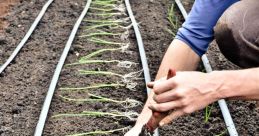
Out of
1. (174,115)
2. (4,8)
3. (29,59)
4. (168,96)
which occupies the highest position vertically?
(168,96)

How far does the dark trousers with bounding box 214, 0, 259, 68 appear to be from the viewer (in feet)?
8.31

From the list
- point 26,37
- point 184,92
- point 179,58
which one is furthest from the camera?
point 26,37

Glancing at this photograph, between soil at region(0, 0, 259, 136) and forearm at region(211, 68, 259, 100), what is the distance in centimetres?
124

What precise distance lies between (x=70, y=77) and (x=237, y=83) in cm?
214

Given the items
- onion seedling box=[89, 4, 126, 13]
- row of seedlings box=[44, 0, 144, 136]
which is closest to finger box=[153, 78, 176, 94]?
row of seedlings box=[44, 0, 144, 136]

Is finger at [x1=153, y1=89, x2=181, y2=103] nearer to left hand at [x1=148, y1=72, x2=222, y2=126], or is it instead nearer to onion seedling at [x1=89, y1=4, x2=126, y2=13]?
left hand at [x1=148, y1=72, x2=222, y2=126]

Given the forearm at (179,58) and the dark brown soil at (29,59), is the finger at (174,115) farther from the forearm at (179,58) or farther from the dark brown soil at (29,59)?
the dark brown soil at (29,59)

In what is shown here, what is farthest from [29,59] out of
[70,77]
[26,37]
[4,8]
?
→ [4,8]

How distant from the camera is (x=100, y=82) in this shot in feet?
13.1

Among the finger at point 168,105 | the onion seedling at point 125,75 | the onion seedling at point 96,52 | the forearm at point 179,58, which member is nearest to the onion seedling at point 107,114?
the forearm at point 179,58

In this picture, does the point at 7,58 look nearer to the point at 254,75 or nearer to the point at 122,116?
the point at 122,116

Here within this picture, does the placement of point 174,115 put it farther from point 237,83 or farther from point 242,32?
point 242,32

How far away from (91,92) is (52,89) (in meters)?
0.28

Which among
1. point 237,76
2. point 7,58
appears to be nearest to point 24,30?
point 7,58
